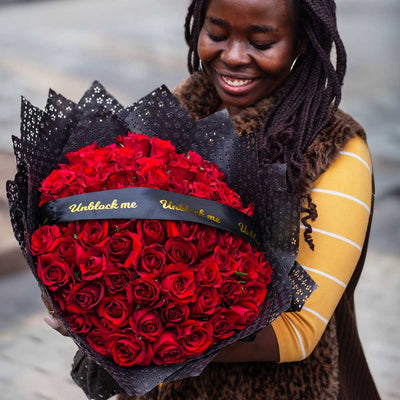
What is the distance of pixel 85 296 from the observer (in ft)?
4.56

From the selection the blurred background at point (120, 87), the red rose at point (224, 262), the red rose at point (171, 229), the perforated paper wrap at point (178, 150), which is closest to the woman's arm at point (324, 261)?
the perforated paper wrap at point (178, 150)

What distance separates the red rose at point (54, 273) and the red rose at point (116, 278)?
8 cm

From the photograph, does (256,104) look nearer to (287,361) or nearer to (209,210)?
(209,210)

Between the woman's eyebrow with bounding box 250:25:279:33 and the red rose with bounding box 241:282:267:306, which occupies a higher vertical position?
the woman's eyebrow with bounding box 250:25:279:33

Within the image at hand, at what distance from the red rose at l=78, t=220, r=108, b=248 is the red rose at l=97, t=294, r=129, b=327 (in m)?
0.12

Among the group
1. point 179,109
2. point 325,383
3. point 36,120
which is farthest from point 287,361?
point 36,120

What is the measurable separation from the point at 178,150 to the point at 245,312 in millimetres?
460

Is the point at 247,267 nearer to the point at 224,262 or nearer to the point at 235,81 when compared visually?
the point at 224,262

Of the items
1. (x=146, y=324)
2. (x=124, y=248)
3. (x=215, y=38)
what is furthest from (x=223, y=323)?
(x=215, y=38)

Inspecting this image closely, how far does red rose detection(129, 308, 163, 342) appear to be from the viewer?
1.39 m

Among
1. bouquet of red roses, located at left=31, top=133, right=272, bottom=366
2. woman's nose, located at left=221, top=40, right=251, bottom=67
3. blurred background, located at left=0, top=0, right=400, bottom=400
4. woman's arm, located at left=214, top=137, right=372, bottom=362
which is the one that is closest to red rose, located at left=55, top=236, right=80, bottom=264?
bouquet of red roses, located at left=31, top=133, right=272, bottom=366

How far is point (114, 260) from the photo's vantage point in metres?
1.39

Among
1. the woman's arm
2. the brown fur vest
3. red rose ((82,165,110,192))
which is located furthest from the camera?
the brown fur vest

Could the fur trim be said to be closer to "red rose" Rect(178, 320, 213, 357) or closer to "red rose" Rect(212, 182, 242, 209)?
"red rose" Rect(212, 182, 242, 209)
